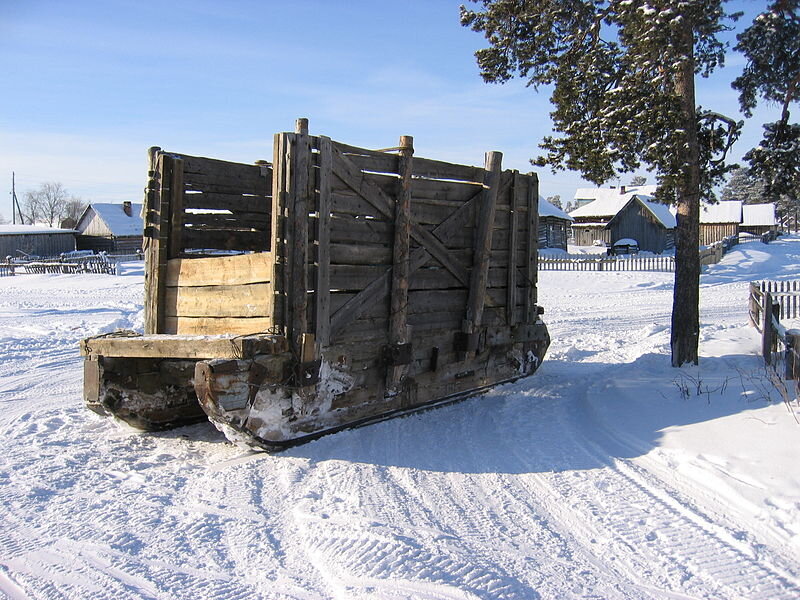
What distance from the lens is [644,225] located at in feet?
161

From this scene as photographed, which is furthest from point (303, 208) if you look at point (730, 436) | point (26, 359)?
point (26, 359)

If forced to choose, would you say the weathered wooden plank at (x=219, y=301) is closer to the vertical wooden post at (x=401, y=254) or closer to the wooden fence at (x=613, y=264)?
the vertical wooden post at (x=401, y=254)

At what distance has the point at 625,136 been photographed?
→ 8.27 metres

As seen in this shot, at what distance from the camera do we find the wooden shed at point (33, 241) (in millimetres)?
49938

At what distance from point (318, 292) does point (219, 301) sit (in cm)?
112

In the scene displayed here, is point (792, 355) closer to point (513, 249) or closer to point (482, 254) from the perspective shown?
point (513, 249)

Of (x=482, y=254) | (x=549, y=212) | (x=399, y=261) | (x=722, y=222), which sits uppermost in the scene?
(x=722, y=222)

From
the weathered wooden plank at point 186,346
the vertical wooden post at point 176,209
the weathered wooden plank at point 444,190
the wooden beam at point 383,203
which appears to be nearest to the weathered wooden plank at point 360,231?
the wooden beam at point 383,203

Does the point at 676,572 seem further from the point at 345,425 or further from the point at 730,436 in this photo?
the point at 345,425

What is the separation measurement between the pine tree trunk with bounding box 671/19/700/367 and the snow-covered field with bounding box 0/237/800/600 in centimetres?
99

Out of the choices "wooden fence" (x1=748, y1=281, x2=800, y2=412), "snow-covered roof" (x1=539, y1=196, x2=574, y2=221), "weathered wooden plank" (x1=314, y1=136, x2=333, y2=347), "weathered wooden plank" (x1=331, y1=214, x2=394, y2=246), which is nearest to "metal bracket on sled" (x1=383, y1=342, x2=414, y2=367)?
"weathered wooden plank" (x1=314, y1=136, x2=333, y2=347)

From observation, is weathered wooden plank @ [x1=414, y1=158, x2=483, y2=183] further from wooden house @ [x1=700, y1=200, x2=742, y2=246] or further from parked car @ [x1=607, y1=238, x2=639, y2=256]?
wooden house @ [x1=700, y1=200, x2=742, y2=246]

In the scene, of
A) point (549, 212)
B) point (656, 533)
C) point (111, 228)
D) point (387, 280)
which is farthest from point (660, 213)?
point (656, 533)

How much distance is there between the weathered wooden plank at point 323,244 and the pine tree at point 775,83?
645 centimetres
